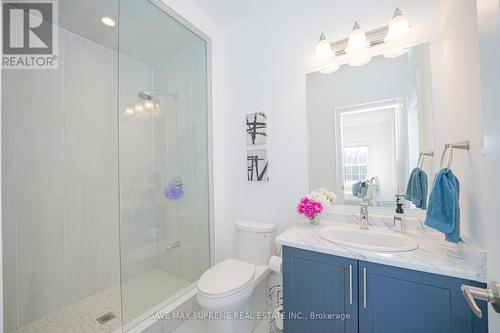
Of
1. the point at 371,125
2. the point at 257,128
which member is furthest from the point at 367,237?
the point at 257,128

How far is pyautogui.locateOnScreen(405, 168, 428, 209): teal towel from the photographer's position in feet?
3.88

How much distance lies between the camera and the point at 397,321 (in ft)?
3.00

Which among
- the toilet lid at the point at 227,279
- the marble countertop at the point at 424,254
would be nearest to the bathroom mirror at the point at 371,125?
the marble countertop at the point at 424,254

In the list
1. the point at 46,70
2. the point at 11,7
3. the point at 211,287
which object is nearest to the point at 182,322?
the point at 211,287

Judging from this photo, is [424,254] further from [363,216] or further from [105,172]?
[105,172]

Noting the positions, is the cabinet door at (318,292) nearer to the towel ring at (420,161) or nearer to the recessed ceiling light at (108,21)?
the towel ring at (420,161)

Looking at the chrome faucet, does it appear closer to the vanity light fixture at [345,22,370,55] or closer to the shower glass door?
the vanity light fixture at [345,22,370,55]

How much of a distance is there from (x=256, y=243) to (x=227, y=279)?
0.38 meters

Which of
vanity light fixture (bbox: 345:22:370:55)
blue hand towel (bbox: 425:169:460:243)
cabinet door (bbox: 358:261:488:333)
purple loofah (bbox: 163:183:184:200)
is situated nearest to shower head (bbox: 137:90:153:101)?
purple loofah (bbox: 163:183:184:200)

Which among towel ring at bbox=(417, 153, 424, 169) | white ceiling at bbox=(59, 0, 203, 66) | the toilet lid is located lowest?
the toilet lid

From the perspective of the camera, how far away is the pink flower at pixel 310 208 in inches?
54.8

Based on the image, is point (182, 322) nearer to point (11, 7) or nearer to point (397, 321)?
point (397, 321)

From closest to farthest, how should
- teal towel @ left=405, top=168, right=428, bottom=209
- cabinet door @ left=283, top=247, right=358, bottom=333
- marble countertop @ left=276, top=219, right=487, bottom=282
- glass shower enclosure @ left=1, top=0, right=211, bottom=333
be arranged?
marble countertop @ left=276, top=219, right=487, bottom=282 < cabinet door @ left=283, top=247, right=358, bottom=333 < teal towel @ left=405, top=168, right=428, bottom=209 < glass shower enclosure @ left=1, top=0, right=211, bottom=333

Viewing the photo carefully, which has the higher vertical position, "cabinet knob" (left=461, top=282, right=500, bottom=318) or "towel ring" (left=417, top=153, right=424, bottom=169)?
"towel ring" (left=417, top=153, right=424, bottom=169)
